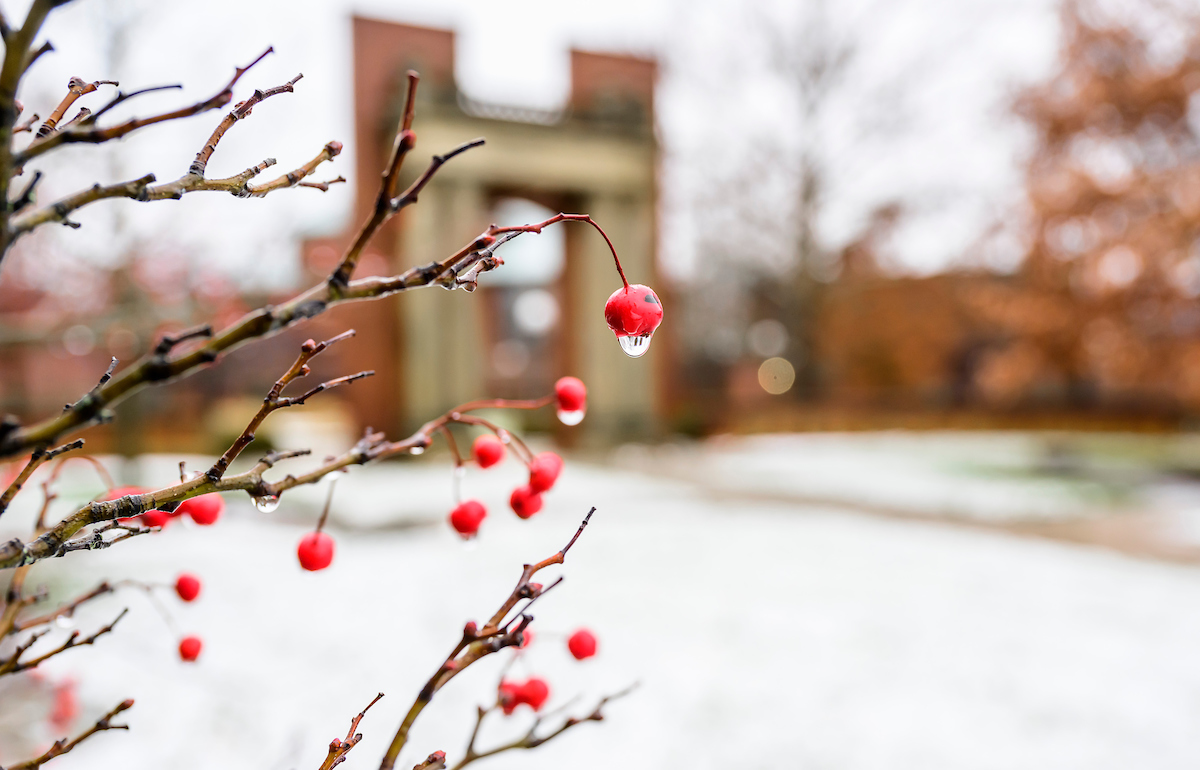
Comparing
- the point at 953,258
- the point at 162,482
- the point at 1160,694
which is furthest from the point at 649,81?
the point at 1160,694

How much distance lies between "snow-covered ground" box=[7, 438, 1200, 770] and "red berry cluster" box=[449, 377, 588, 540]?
278 mm

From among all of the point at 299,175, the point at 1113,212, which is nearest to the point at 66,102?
the point at 299,175

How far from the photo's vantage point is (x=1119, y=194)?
10281mm

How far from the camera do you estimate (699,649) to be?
13.1 feet

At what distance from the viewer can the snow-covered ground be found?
2895 mm

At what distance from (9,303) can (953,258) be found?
19.3 metres

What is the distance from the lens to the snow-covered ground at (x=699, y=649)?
2895 millimetres

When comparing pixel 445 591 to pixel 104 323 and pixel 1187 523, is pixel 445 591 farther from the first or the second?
pixel 1187 523

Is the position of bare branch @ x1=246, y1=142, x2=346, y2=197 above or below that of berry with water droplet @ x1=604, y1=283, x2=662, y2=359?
above

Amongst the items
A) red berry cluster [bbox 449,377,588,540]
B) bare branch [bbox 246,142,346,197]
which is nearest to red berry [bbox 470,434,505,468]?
red berry cluster [bbox 449,377,588,540]

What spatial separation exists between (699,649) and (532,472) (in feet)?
10.1

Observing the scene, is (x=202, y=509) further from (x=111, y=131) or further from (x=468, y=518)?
(x=111, y=131)

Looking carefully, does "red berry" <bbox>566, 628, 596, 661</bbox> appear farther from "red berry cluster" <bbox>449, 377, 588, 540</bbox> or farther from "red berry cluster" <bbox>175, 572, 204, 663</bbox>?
"red berry cluster" <bbox>175, 572, 204, 663</bbox>

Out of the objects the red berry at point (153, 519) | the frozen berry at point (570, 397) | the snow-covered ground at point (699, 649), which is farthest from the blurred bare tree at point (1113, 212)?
the red berry at point (153, 519)
